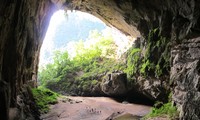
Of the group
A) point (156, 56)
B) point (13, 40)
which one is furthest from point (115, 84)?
point (13, 40)

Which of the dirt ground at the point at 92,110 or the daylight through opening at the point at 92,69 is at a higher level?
the daylight through opening at the point at 92,69

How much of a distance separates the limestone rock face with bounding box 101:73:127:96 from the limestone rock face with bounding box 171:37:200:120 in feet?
18.5

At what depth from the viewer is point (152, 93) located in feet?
40.9

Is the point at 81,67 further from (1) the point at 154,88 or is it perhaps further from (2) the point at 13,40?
(2) the point at 13,40

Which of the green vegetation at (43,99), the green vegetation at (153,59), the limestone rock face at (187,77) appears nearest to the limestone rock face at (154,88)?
the green vegetation at (153,59)

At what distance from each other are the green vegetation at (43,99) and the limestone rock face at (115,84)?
3.02m

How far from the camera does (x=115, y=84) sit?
15.4 meters

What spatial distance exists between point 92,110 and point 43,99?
112 inches

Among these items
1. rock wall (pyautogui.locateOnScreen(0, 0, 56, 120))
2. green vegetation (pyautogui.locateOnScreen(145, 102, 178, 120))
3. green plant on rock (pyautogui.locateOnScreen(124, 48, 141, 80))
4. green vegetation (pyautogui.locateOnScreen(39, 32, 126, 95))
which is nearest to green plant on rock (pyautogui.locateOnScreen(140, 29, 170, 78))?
green plant on rock (pyautogui.locateOnScreen(124, 48, 141, 80))

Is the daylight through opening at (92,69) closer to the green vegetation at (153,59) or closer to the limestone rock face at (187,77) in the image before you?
the green vegetation at (153,59)

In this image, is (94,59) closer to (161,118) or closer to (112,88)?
(112,88)

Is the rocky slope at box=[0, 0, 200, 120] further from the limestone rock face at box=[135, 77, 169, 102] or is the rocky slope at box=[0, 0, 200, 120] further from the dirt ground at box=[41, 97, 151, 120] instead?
the dirt ground at box=[41, 97, 151, 120]

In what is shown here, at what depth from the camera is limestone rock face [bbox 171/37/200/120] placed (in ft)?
24.2

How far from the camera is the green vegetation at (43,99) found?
13183 mm
